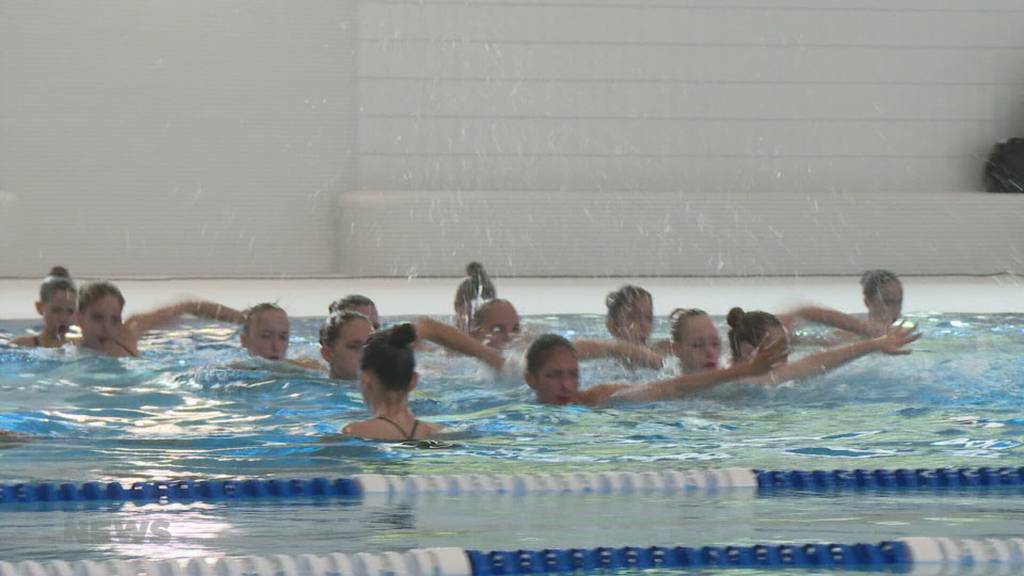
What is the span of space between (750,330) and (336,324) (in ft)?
5.14

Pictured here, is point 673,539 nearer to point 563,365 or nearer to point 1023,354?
point 563,365

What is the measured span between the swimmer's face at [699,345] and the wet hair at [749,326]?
0.12 meters

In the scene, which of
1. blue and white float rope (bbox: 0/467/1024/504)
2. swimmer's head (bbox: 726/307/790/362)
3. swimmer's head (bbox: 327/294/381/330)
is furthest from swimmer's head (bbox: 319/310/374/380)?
blue and white float rope (bbox: 0/467/1024/504)

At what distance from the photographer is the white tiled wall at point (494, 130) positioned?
12.7 m

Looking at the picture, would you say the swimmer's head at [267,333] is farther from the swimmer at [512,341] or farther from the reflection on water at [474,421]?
the swimmer at [512,341]

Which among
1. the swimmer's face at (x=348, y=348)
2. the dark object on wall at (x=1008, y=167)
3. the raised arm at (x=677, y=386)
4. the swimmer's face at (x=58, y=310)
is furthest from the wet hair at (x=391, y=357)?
the dark object on wall at (x=1008, y=167)

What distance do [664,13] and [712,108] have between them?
942 millimetres

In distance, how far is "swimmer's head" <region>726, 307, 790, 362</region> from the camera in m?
5.57

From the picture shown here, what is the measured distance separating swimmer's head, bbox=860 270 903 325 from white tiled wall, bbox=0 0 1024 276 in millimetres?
5461

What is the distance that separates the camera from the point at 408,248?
1251cm

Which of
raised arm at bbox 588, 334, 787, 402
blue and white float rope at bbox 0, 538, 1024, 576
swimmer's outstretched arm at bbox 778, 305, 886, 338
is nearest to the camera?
blue and white float rope at bbox 0, 538, 1024, 576

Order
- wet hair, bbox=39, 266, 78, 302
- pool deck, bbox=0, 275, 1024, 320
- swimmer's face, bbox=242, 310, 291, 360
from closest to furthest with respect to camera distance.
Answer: swimmer's face, bbox=242, 310, 291, 360 → wet hair, bbox=39, 266, 78, 302 → pool deck, bbox=0, 275, 1024, 320

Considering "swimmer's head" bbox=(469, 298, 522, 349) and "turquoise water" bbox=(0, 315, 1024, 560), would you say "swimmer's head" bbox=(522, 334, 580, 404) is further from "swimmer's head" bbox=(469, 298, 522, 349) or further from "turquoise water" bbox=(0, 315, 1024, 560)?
"swimmer's head" bbox=(469, 298, 522, 349)

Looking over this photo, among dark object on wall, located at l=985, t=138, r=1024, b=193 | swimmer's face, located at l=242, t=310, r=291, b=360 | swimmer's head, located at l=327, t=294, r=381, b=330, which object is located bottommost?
swimmer's face, located at l=242, t=310, r=291, b=360
